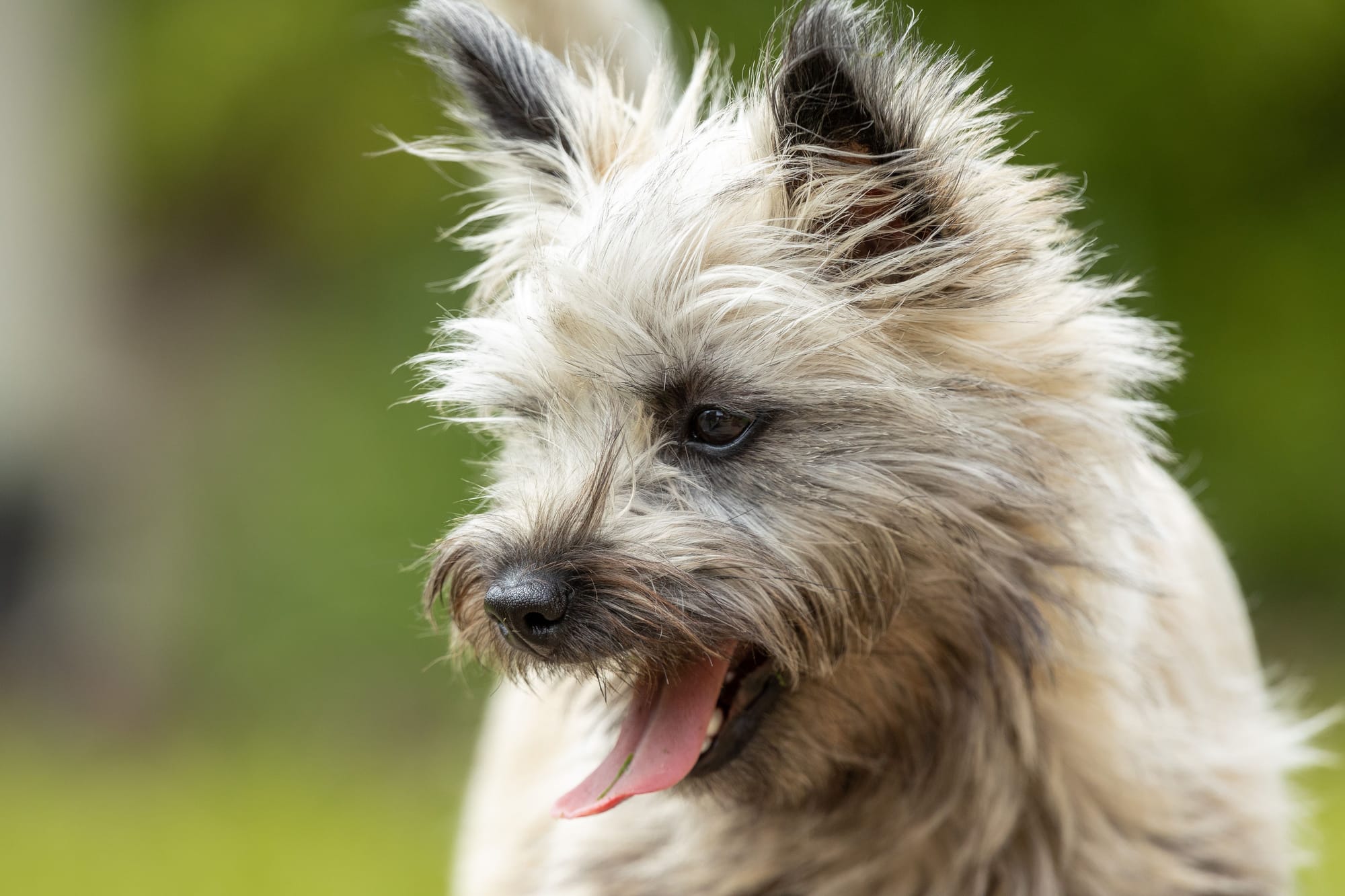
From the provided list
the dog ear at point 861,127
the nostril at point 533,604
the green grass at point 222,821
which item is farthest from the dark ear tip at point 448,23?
the green grass at point 222,821

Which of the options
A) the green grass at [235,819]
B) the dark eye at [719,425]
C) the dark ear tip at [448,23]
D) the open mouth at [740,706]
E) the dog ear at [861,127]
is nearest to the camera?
the dog ear at [861,127]

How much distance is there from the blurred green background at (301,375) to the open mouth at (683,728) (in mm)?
3348

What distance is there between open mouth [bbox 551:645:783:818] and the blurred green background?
3.35m

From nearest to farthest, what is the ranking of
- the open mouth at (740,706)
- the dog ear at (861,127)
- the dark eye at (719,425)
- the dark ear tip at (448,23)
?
1. the dog ear at (861,127)
2. the dark eye at (719,425)
3. the open mouth at (740,706)
4. the dark ear tip at (448,23)

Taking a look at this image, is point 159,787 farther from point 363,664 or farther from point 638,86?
point 638,86

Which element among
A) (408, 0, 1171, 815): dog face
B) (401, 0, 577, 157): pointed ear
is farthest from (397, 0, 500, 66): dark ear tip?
(408, 0, 1171, 815): dog face

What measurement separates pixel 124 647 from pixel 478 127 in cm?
573

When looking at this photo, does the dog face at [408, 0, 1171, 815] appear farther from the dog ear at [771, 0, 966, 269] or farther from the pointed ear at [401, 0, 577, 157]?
the pointed ear at [401, 0, 577, 157]

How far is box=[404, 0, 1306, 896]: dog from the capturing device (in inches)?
94.7

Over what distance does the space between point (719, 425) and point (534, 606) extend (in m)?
0.40

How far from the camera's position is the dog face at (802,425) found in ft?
7.82

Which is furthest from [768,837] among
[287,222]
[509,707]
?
[287,222]

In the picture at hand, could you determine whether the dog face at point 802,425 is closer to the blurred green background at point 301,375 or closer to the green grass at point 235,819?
the green grass at point 235,819

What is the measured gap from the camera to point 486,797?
3.74 m
